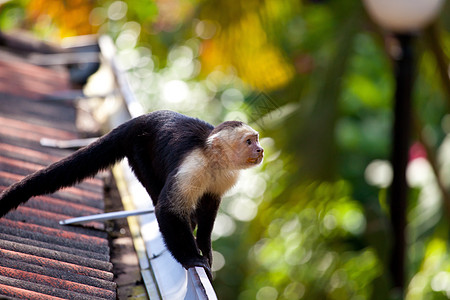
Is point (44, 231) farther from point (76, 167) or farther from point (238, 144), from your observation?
point (238, 144)

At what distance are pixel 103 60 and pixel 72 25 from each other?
54.0 inches

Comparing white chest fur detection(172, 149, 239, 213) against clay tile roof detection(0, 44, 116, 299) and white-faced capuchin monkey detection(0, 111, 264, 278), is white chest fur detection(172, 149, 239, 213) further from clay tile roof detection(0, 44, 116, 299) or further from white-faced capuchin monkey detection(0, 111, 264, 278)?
clay tile roof detection(0, 44, 116, 299)

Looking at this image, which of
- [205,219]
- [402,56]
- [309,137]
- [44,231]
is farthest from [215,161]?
[309,137]

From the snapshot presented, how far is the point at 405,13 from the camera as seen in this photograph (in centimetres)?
518

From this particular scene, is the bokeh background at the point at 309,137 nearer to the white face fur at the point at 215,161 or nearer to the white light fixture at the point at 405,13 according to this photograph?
the white light fixture at the point at 405,13

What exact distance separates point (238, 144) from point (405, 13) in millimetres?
2939

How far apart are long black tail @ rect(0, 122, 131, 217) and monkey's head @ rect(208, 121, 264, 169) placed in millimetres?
456

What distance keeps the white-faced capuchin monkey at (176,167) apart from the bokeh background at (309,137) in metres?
1.85

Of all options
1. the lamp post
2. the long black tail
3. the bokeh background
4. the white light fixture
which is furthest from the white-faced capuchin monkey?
the white light fixture

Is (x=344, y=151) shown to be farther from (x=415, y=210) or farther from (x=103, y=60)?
(x=103, y=60)

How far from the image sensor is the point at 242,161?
2.79 metres

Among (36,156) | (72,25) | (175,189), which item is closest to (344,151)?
(72,25)

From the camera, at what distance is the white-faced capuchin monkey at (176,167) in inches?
105

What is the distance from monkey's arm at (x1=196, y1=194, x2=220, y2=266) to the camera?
9.77 feet
